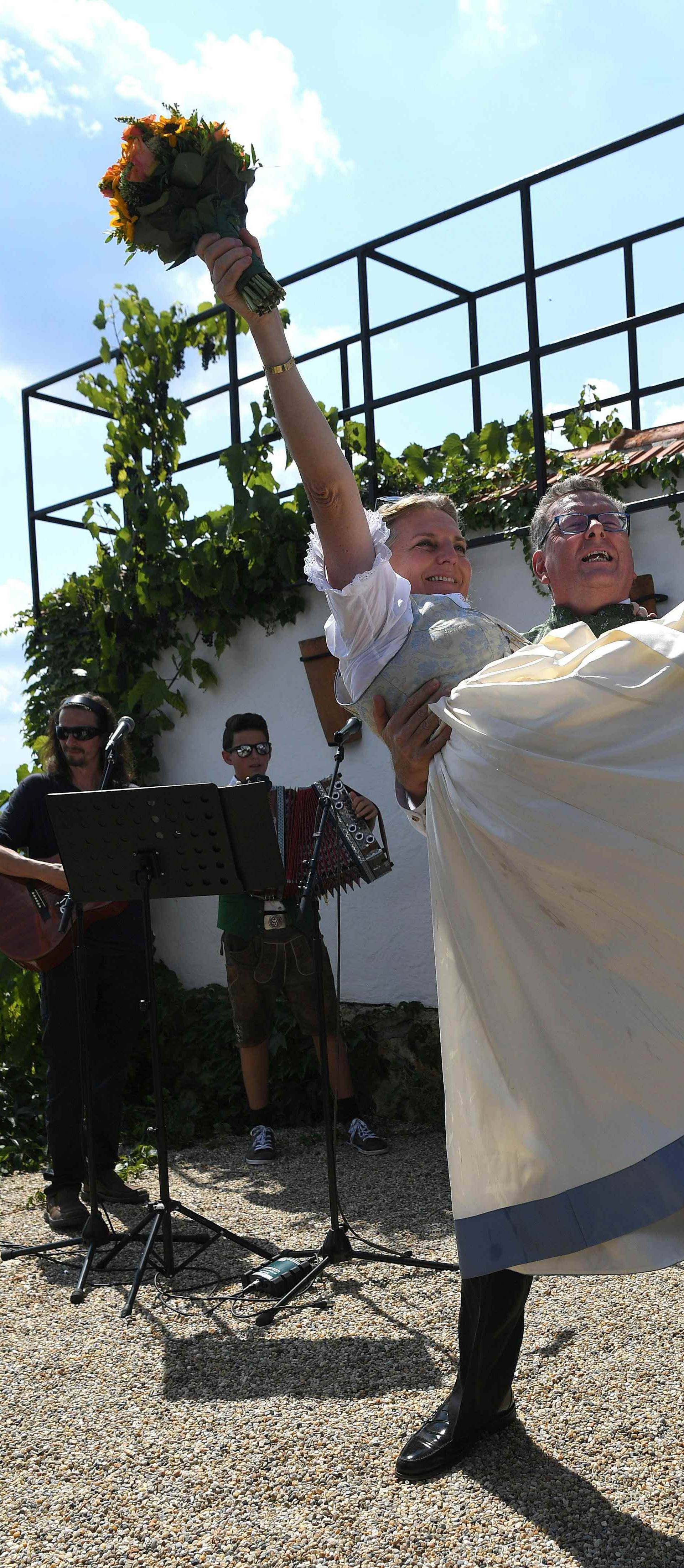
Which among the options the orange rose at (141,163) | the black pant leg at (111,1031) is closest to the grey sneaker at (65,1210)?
the black pant leg at (111,1031)

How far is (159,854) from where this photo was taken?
3824 millimetres

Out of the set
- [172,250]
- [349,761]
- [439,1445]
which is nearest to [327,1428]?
[439,1445]

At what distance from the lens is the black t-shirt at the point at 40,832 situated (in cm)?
486

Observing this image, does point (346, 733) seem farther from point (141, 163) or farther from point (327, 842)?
point (141, 163)

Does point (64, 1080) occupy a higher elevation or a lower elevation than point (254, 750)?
lower

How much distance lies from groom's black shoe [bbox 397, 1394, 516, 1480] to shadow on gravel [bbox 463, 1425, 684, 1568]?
43 mm

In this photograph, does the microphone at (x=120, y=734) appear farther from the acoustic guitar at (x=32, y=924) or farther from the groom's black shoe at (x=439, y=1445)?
the groom's black shoe at (x=439, y=1445)

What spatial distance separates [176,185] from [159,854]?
6.94 feet

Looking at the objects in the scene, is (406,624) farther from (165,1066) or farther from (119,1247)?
(165,1066)

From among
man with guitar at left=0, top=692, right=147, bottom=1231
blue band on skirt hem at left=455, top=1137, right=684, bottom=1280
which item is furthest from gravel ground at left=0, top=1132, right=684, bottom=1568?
man with guitar at left=0, top=692, right=147, bottom=1231

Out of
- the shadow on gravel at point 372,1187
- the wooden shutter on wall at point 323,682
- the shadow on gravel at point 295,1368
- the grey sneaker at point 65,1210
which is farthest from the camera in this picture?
the wooden shutter on wall at point 323,682

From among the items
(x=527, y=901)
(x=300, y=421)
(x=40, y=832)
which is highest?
(x=300, y=421)

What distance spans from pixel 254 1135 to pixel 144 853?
2307 mm

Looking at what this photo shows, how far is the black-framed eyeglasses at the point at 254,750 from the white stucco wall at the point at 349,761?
2.23 ft
